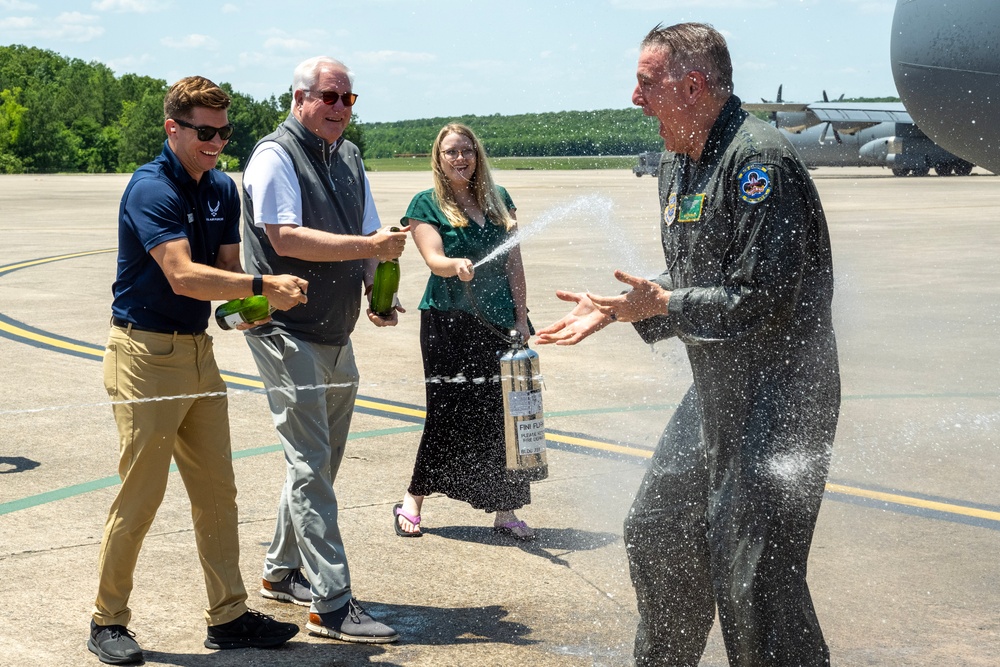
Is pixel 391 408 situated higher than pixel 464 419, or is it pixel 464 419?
pixel 464 419

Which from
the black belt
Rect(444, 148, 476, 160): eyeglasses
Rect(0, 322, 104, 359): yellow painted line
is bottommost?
Rect(0, 322, 104, 359): yellow painted line

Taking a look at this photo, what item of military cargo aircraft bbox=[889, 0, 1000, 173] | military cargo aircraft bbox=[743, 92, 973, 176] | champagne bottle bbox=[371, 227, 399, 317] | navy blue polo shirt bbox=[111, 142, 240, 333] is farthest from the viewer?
military cargo aircraft bbox=[743, 92, 973, 176]

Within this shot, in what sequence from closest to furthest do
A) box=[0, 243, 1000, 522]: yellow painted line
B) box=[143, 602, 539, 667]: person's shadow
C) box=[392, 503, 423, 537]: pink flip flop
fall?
box=[143, 602, 539, 667]: person's shadow < box=[392, 503, 423, 537]: pink flip flop < box=[0, 243, 1000, 522]: yellow painted line

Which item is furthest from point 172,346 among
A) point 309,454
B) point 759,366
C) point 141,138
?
point 141,138

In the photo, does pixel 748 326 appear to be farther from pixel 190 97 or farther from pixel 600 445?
pixel 600 445

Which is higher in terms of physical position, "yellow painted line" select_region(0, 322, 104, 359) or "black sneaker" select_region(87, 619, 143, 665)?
"black sneaker" select_region(87, 619, 143, 665)

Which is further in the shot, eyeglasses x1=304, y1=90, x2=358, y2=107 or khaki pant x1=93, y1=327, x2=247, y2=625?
eyeglasses x1=304, y1=90, x2=358, y2=107

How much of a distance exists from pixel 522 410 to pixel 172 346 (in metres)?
1.71

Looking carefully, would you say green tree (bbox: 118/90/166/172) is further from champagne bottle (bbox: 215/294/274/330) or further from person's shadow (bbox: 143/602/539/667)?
person's shadow (bbox: 143/602/539/667)

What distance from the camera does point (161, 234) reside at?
3818mm

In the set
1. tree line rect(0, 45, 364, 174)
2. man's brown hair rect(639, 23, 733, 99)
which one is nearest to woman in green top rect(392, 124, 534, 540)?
man's brown hair rect(639, 23, 733, 99)

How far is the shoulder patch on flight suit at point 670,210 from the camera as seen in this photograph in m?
3.36

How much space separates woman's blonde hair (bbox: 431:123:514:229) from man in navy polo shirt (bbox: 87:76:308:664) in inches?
58.5

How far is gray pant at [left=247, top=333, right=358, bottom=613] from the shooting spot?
4.24 metres
